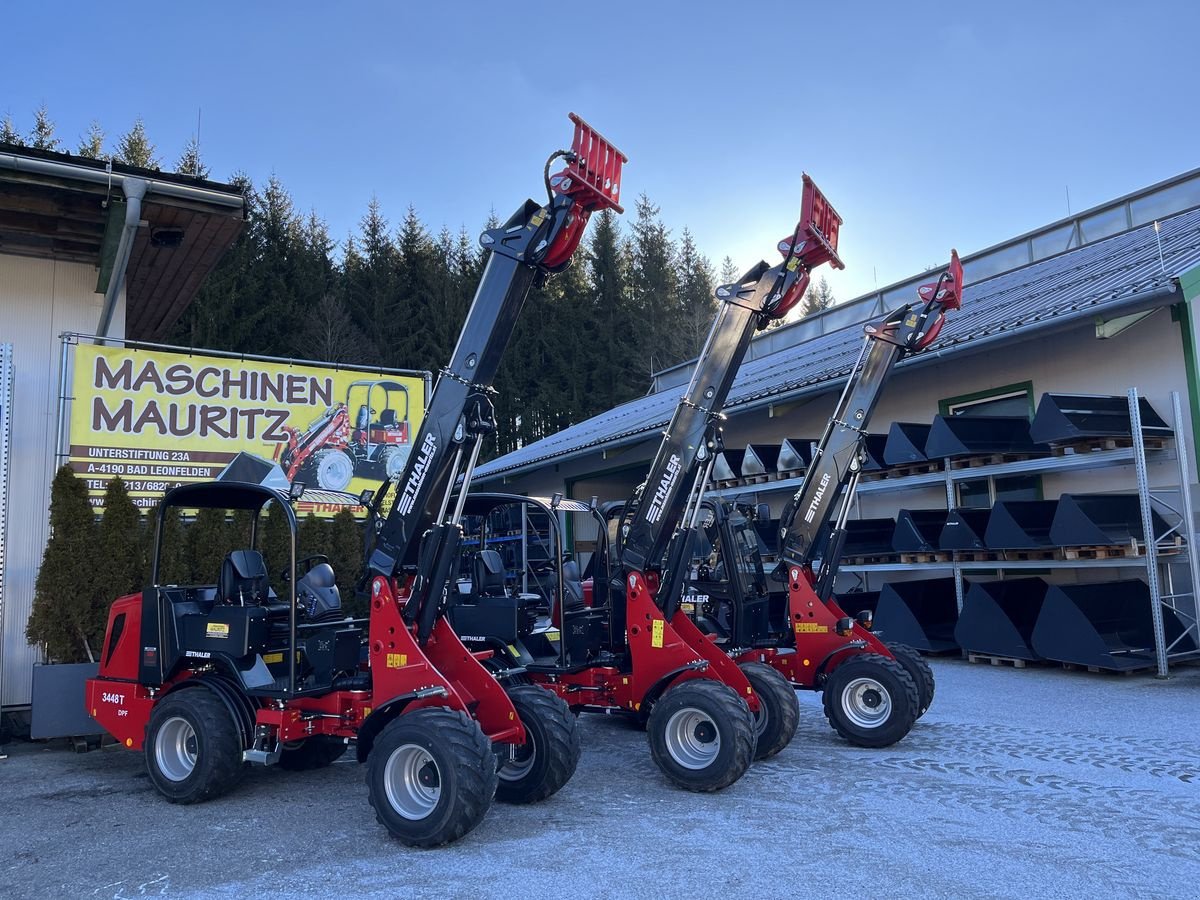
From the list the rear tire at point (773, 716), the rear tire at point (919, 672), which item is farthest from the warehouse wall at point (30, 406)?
the rear tire at point (919, 672)

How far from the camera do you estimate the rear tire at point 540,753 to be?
19.8 ft

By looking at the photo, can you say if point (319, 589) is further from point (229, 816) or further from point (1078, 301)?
point (1078, 301)

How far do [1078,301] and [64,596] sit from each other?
11.6 metres

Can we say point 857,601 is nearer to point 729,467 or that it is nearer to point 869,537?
→ point 869,537

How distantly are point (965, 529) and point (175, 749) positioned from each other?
9.66 m

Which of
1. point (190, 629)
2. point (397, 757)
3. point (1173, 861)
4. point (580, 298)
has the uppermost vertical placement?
point (580, 298)

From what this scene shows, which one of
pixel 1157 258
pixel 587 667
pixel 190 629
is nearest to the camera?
pixel 190 629

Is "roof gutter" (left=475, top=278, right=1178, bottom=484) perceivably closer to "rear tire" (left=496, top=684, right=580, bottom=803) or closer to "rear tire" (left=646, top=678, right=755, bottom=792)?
"rear tire" (left=646, top=678, right=755, bottom=792)

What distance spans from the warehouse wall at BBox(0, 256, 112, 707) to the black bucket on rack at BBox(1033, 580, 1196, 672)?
10721 mm

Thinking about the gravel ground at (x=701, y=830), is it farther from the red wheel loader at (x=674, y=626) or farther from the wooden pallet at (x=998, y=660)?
the wooden pallet at (x=998, y=660)

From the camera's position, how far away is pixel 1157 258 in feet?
41.2

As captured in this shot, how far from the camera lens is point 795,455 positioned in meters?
15.1

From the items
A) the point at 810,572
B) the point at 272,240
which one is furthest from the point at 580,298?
the point at 810,572

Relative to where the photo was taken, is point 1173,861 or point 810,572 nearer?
point 1173,861
